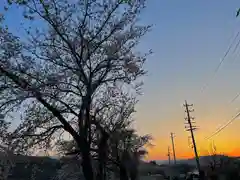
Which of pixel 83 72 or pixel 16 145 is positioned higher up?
pixel 83 72

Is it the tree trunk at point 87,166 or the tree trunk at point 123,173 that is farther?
the tree trunk at point 123,173

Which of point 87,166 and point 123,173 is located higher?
point 123,173

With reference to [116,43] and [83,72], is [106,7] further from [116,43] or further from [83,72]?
[83,72]

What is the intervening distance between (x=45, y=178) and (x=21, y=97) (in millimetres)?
42645

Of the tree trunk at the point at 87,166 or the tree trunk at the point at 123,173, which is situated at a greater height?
the tree trunk at the point at 123,173

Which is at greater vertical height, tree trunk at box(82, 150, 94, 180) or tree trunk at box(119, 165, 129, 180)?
tree trunk at box(119, 165, 129, 180)

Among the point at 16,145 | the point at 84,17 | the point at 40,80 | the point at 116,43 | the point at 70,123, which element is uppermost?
the point at 84,17

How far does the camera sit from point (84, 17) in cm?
1460

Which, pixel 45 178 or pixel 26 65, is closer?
pixel 26 65

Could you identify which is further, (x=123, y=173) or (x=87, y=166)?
(x=123, y=173)

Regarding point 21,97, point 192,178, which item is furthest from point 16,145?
point 192,178

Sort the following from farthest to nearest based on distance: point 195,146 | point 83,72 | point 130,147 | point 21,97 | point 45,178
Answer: point 45,178, point 195,146, point 130,147, point 83,72, point 21,97

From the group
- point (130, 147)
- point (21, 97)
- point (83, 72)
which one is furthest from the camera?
point (130, 147)

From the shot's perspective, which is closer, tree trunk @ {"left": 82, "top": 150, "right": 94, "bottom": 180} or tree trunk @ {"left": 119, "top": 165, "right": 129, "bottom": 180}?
tree trunk @ {"left": 82, "top": 150, "right": 94, "bottom": 180}
